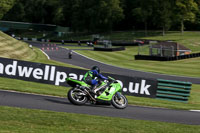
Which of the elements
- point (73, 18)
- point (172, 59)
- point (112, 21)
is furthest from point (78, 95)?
point (73, 18)

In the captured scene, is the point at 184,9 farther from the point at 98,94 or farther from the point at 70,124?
the point at 70,124

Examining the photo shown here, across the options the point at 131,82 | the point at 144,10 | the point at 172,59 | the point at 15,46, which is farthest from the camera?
the point at 144,10

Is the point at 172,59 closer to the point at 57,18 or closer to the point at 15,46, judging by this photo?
the point at 15,46

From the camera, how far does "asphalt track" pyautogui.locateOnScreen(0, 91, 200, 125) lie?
13241mm

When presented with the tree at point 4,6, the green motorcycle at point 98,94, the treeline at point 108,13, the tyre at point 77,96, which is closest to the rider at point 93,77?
the green motorcycle at point 98,94

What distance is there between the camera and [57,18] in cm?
12144

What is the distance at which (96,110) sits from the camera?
45.0ft

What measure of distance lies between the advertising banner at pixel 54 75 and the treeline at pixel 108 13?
6519 cm

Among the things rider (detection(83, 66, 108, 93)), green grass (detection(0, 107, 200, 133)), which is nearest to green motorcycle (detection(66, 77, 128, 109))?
rider (detection(83, 66, 108, 93))

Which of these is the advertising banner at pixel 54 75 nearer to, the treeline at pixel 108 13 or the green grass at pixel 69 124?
the green grass at pixel 69 124

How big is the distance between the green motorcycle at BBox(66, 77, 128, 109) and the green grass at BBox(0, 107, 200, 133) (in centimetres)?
189

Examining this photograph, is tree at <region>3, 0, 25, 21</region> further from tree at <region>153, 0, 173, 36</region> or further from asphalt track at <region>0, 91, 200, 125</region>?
asphalt track at <region>0, 91, 200, 125</region>

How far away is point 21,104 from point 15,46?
25.0m

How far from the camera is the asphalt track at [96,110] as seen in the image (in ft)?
43.4
